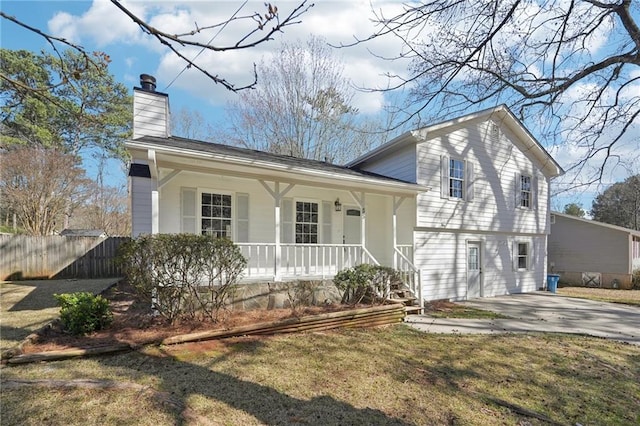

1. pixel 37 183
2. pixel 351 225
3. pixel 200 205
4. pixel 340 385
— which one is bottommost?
pixel 340 385

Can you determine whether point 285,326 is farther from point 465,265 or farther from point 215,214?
point 465,265

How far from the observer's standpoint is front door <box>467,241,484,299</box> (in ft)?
38.0

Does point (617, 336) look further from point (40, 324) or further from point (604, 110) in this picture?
point (40, 324)

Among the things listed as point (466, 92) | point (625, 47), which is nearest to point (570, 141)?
point (625, 47)

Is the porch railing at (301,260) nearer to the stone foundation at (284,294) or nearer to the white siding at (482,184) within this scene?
the stone foundation at (284,294)

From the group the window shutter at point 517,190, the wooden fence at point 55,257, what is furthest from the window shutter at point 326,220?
the window shutter at point 517,190

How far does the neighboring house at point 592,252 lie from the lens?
1666 cm

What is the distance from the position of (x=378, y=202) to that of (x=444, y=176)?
2333 millimetres

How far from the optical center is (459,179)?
1149 centimetres

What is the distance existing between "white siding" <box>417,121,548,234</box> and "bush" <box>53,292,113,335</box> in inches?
329

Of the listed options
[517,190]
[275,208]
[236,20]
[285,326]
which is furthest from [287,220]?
[517,190]

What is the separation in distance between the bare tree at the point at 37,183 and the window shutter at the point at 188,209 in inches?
493

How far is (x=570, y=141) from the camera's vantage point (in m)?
7.17

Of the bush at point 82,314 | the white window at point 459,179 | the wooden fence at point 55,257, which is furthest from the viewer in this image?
the wooden fence at point 55,257
